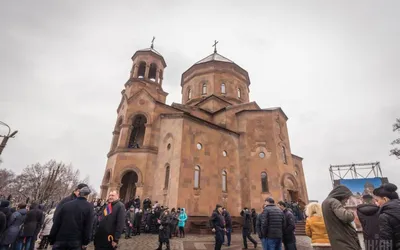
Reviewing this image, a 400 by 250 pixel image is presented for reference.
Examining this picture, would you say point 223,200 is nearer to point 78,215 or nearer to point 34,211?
point 34,211

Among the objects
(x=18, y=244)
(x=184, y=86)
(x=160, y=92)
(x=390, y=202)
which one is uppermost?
(x=184, y=86)

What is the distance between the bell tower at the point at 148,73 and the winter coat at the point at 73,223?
1679 cm

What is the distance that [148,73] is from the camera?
69.6 feet

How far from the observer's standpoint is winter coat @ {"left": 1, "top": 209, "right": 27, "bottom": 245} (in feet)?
18.9

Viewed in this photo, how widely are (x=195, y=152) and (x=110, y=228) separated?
11.8 meters

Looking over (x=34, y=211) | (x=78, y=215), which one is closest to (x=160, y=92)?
(x=34, y=211)

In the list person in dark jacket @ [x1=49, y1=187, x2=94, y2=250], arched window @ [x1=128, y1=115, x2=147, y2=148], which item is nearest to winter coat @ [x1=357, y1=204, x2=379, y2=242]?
person in dark jacket @ [x1=49, y1=187, x2=94, y2=250]

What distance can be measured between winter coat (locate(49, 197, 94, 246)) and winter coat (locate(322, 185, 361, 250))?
12.9 ft

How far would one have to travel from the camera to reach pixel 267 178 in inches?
699

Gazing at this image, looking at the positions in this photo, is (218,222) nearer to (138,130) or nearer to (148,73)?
(138,130)

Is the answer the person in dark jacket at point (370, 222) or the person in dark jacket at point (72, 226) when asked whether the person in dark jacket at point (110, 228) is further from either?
the person in dark jacket at point (370, 222)

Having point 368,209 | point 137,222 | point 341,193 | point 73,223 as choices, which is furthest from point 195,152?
point 341,193

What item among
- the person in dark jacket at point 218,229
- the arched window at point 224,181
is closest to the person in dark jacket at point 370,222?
the person in dark jacket at point 218,229

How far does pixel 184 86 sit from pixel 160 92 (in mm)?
6171
